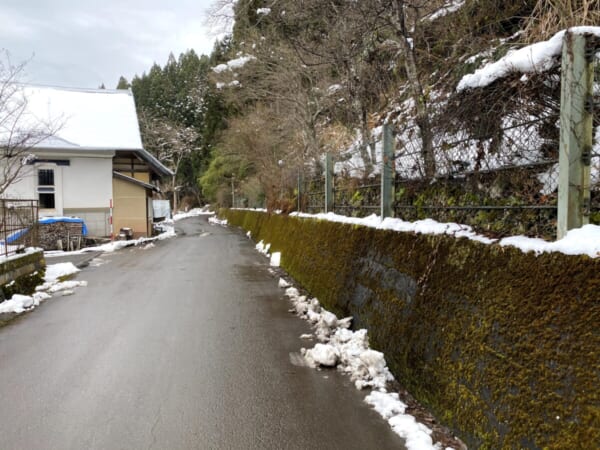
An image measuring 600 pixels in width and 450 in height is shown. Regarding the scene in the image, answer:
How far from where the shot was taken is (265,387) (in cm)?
314

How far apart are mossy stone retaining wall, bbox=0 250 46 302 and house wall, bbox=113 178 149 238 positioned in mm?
11590

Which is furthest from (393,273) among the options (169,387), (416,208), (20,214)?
(20,214)

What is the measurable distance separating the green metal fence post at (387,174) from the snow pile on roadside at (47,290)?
5.52m

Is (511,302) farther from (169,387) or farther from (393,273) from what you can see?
(169,387)

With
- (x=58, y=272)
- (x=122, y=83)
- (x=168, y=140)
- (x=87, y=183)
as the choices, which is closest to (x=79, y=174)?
(x=87, y=183)

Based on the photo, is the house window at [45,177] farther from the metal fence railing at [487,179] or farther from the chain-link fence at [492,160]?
the metal fence railing at [487,179]

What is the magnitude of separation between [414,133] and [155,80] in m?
58.4

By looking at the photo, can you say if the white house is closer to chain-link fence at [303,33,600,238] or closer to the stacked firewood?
the stacked firewood

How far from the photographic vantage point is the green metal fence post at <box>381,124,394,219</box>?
14.0 ft

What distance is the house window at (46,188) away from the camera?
16.5 metres

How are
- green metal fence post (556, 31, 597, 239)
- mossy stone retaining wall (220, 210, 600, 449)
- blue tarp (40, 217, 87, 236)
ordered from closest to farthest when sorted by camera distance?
mossy stone retaining wall (220, 210, 600, 449) < green metal fence post (556, 31, 597, 239) < blue tarp (40, 217, 87, 236)

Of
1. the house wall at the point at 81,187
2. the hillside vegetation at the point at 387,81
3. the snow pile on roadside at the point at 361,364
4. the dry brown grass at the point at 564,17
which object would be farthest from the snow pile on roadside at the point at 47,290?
the house wall at the point at 81,187

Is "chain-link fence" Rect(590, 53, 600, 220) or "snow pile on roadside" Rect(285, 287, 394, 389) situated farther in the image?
"snow pile on roadside" Rect(285, 287, 394, 389)

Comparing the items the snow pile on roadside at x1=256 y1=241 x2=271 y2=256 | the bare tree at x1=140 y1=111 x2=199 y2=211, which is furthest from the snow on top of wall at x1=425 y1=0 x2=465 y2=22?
the bare tree at x1=140 y1=111 x2=199 y2=211
